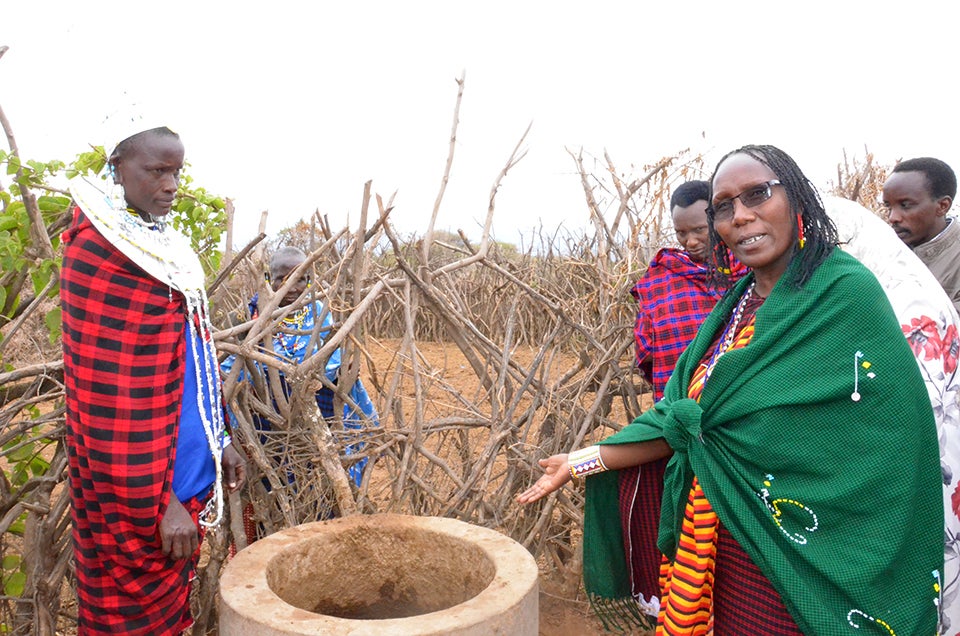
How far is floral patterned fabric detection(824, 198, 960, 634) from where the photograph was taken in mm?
1985

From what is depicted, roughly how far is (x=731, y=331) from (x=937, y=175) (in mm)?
1688

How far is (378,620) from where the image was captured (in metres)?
1.89

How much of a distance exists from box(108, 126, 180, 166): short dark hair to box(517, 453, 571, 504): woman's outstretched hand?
1.41m

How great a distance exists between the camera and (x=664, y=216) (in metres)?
3.88

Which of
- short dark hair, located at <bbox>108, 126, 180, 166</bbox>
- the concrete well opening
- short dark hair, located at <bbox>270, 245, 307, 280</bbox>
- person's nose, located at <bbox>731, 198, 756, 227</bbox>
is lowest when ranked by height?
the concrete well opening

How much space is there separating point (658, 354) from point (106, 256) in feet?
6.57

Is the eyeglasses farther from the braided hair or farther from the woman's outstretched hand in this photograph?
the woman's outstretched hand

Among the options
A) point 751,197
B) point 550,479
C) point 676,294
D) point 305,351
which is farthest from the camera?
point 305,351

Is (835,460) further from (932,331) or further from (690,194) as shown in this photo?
(690,194)

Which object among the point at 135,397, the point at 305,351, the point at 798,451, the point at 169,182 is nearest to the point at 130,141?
the point at 169,182

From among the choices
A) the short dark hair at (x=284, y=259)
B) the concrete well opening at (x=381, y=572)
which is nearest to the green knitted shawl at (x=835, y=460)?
the concrete well opening at (x=381, y=572)

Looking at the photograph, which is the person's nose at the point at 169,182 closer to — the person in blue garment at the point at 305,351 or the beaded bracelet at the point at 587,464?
the person in blue garment at the point at 305,351

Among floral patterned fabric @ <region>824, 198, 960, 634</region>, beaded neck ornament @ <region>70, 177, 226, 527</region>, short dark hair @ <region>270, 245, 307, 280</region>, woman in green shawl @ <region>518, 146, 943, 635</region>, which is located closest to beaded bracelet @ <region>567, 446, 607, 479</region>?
woman in green shawl @ <region>518, 146, 943, 635</region>

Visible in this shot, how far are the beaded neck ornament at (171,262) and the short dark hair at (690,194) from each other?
1864 mm
